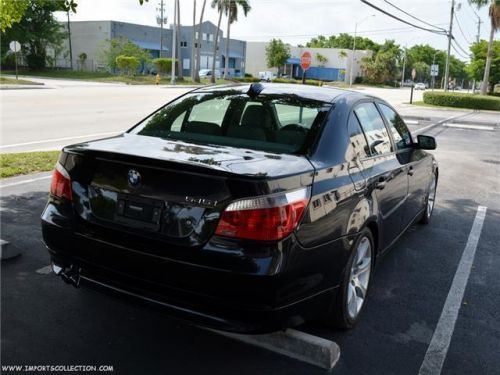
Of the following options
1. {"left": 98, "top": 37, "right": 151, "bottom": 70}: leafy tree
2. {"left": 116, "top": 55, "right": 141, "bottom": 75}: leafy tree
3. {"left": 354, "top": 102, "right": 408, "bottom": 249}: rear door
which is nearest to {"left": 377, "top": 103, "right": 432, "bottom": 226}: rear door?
{"left": 354, "top": 102, "right": 408, "bottom": 249}: rear door

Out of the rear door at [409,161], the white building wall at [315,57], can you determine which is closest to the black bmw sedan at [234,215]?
the rear door at [409,161]

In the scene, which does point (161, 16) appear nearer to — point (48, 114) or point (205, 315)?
point (48, 114)

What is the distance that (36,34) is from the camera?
2159 inches

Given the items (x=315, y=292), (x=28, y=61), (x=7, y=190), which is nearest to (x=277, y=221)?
(x=315, y=292)

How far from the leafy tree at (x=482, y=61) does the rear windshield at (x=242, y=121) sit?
56.1m

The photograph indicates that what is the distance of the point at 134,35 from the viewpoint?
69312mm

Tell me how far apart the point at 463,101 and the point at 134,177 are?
36389 mm

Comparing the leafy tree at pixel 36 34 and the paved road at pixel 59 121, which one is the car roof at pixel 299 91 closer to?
the paved road at pixel 59 121

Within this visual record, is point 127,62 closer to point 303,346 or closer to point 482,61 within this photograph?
point 482,61

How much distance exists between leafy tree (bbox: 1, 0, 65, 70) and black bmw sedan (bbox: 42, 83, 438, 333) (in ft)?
177

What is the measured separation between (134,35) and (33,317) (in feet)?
231

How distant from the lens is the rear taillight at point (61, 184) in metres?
3.19

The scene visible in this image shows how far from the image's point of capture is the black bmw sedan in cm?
269

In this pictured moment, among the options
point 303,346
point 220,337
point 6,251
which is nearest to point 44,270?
point 6,251
